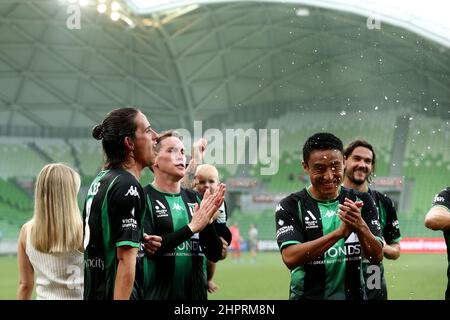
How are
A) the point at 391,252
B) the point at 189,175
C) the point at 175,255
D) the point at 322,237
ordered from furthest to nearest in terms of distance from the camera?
the point at 189,175
the point at 391,252
the point at 175,255
the point at 322,237

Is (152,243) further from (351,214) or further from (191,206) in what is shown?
(351,214)

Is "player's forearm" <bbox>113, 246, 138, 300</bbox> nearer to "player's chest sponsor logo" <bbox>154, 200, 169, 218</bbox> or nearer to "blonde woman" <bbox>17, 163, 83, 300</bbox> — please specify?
"blonde woman" <bbox>17, 163, 83, 300</bbox>

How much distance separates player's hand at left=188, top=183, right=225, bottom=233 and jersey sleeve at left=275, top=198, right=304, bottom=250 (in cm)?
34

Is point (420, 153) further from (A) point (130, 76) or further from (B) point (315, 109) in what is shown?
(A) point (130, 76)

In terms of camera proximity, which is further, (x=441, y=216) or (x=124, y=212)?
(x=441, y=216)

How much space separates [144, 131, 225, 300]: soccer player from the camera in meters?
3.71

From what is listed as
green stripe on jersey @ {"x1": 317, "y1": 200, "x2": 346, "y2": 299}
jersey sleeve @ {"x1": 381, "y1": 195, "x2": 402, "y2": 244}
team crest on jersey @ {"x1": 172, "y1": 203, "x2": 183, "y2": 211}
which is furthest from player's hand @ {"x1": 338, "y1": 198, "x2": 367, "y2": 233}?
jersey sleeve @ {"x1": 381, "y1": 195, "x2": 402, "y2": 244}

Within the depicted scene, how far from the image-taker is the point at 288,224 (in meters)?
3.21

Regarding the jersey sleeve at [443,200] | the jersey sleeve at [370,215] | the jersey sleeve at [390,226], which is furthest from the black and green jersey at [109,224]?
the jersey sleeve at [390,226]

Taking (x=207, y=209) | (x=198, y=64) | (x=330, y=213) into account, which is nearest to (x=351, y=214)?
(x=330, y=213)

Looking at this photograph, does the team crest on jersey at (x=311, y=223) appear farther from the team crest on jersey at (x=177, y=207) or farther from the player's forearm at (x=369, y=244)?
the team crest on jersey at (x=177, y=207)

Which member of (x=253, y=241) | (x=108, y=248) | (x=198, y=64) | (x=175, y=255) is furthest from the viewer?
(x=198, y=64)

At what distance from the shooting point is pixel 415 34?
25922mm

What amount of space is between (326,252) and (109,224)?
1.11 m
